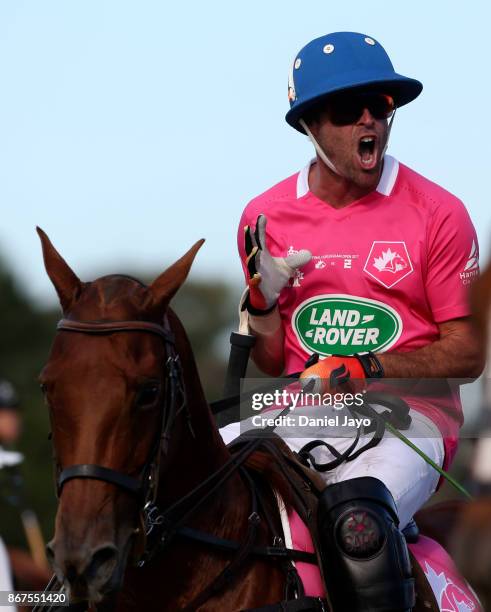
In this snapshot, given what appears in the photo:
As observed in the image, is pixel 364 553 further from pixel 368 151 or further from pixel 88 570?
pixel 368 151

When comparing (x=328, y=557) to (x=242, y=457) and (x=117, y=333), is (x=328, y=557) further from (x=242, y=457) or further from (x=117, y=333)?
(x=117, y=333)

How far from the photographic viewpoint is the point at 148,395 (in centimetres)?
455

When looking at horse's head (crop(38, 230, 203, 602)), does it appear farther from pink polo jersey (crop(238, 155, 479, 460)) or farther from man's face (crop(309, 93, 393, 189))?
man's face (crop(309, 93, 393, 189))

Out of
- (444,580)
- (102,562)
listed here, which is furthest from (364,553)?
(102,562)

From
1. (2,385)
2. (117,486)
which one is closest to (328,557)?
(117,486)

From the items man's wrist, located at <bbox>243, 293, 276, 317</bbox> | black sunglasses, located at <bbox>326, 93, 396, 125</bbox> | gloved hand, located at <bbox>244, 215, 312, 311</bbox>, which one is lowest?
man's wrist, located at <bbox>243, 293, 276, 317</bbox>

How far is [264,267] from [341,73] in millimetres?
991

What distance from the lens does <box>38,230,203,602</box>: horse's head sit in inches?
170

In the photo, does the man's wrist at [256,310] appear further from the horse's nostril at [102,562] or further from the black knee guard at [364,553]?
the horse's nostril at [102,562]

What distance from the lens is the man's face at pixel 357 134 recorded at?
19.7 feet

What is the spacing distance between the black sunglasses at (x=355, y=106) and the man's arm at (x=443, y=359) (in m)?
1.09

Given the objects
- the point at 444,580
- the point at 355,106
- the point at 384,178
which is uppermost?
the point at 355,106

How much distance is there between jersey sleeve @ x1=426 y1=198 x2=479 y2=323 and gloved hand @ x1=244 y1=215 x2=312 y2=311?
1.92ft

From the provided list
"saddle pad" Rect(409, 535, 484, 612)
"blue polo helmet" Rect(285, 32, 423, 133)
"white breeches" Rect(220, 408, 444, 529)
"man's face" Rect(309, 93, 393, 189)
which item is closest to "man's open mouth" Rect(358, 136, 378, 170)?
"man's face" Rect(309, 93, 393, 189)
